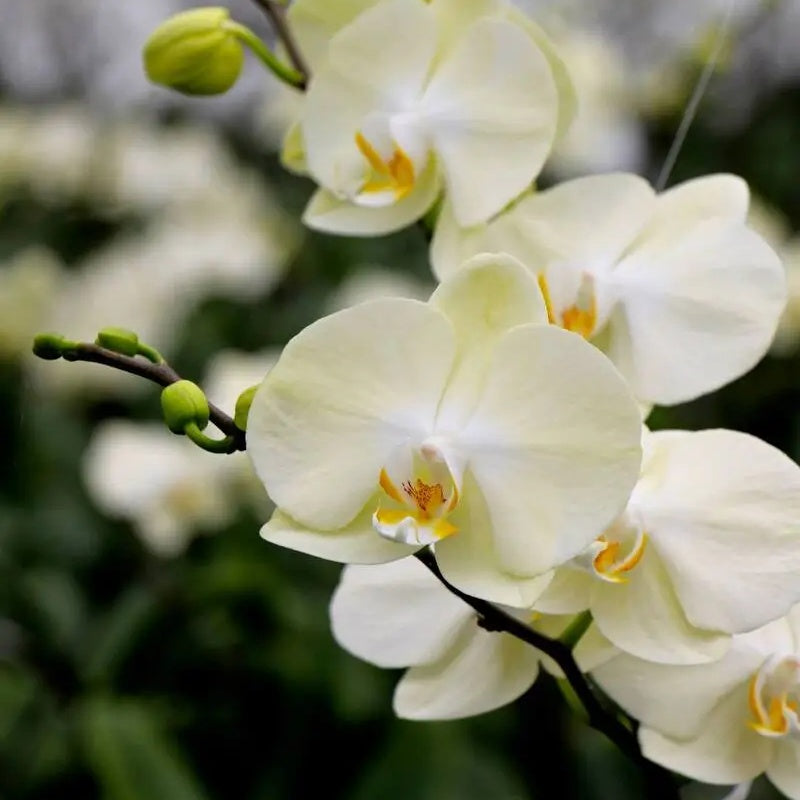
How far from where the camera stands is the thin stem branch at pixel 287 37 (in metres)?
0.50

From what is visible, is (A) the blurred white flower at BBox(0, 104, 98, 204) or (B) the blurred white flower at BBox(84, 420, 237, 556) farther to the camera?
(A) the blurred white flower at BBox(0, 104, 98, 204)

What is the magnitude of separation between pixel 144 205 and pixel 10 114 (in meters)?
0.39

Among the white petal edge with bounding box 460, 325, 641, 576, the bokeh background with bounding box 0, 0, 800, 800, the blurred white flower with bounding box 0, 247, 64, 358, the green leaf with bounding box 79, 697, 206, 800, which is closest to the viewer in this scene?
the white petal edge with bounding box 460, 325, 641, 576

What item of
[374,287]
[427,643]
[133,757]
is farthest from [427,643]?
A: [374,287]

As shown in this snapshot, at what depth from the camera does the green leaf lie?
86 cm

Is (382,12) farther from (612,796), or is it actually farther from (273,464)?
(612,796)

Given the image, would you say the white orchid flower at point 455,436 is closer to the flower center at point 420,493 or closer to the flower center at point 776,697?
the flower center at point 420,493

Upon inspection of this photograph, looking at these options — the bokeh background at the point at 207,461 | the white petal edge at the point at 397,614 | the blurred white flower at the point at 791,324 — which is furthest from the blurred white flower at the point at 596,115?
the white petal edge at the point at 397,614

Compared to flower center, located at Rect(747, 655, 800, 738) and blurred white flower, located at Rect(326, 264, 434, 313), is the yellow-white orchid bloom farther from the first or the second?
blurred white flower, located at Rect(326, 264, 434, 313)

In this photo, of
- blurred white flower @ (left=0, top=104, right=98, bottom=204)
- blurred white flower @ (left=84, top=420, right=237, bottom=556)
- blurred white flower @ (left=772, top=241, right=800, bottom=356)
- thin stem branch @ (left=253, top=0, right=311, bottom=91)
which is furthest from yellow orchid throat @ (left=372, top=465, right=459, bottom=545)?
blurred white flower @ (left=0, top=104, right=98, bottom=204)

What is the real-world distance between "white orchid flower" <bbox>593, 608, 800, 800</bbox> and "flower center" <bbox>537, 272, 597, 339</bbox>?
118mm

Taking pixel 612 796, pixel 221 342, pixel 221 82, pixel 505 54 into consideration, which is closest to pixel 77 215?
pixel 221 342

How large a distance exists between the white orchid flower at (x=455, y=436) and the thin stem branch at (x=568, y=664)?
0.01 m

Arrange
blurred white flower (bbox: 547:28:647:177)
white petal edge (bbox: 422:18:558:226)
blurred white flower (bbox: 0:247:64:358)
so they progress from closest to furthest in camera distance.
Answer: white petal edge (bbox: 422:18:558:226), blurred white flower (bbox: 0:247:64:358), blurred white flower (bbox: 547:28:647:177)
